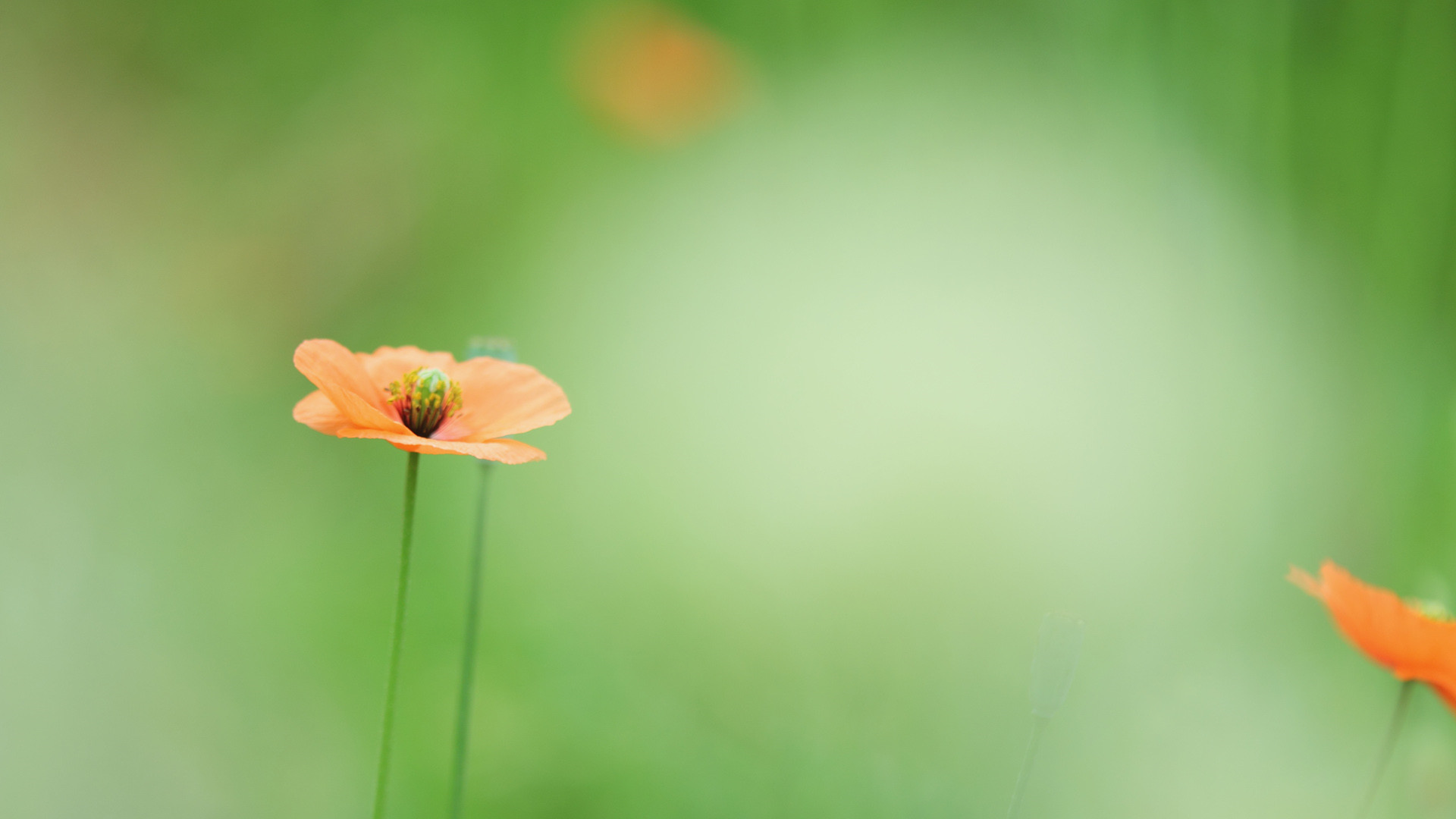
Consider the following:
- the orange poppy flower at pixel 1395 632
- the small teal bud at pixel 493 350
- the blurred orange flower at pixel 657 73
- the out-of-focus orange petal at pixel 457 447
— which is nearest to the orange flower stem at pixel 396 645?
the out-of-focus orange petal at pixel 457 447

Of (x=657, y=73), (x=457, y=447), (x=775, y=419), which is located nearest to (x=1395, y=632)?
(x=457, y=447)

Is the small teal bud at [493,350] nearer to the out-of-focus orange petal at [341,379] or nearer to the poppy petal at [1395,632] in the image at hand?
the out-of-focus orange petal at [341,379]

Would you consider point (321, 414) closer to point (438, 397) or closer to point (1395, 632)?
point (438, 397)

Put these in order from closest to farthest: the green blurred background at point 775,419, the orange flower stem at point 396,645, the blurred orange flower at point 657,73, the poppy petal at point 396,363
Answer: the orange flower stem at point 396,645, the poppy petal at point 396,363, the green blurred background at point 775,419, the blurred orange flower at point 657,73

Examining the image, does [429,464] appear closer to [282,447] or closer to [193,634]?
[282,447]

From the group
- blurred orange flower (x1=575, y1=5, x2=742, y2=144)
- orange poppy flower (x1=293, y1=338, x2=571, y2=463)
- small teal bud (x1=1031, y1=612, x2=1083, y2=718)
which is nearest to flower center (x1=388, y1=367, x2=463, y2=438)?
orange poppy flower (x1=293, y1=338, x2=571, y2=463)

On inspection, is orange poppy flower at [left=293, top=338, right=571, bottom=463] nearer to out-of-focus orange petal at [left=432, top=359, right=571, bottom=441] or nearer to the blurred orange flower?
out-of-focus orange petal at [left=432, top=359, right=571, bottom=441]

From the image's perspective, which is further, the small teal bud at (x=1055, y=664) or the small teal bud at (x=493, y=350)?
the small teal bud at (x=493, y=350)

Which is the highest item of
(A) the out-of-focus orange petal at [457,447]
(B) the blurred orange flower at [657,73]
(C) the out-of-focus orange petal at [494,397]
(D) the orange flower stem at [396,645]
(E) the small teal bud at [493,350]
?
(B) the blurred orange flower at [657,73]
